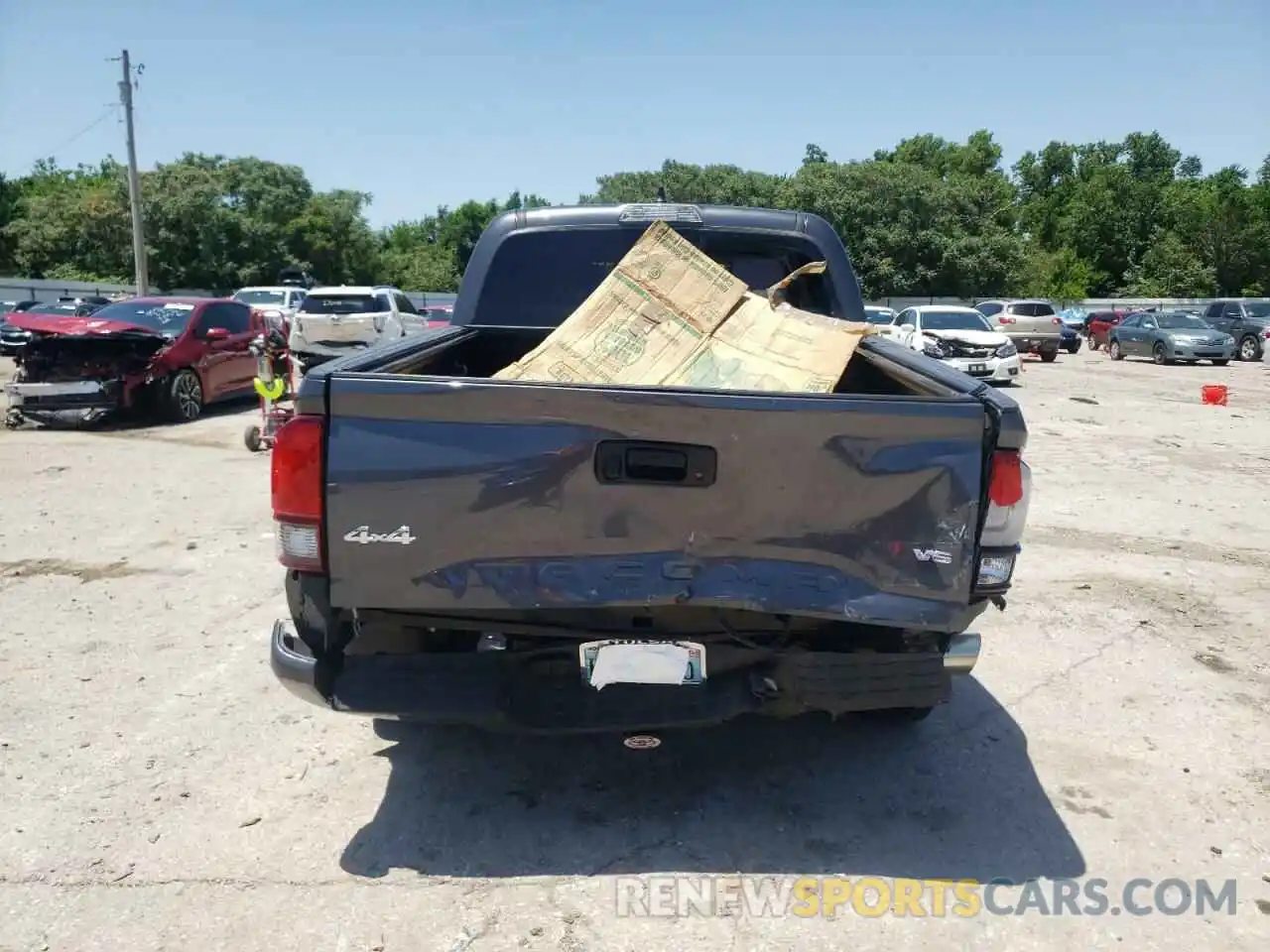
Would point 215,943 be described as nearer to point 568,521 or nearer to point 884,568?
point 568,521

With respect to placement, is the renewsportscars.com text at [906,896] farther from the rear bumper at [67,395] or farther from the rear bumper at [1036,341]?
the rear bumper at [1036,341]

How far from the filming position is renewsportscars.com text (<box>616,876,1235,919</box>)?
305cm

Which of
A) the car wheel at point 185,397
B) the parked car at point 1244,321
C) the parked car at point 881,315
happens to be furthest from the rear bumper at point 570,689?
the parked car at point 1244,321

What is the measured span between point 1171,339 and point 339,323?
22.5 metres

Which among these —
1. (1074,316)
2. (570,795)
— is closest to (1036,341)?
(1074,316)

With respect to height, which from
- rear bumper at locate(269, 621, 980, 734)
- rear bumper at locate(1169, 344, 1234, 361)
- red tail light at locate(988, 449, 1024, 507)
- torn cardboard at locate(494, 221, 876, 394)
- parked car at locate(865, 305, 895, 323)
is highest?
torn cardboard at locate(494, 221, 876, 394)

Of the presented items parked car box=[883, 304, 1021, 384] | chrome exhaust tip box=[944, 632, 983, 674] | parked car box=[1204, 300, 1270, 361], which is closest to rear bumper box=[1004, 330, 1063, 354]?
parked car box=[1204, 300, 1270, 361]

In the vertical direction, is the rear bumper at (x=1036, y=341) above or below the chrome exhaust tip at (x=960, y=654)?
below

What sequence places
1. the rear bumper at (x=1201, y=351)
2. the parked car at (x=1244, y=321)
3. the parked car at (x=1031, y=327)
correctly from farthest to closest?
the parked car at (x=1244, y=321), the parked car at (x=1031, y=327), the rear bumper at (x=1201, y=351)

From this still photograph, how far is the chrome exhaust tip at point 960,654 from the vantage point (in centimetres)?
333

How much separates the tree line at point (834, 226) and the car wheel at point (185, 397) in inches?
1189

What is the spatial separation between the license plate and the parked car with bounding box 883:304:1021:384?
16397 mm

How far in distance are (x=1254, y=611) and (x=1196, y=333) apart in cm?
2547

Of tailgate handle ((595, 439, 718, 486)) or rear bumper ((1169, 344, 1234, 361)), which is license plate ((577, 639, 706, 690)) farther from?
rear bumper ((1169, 344, 1234, 361))
